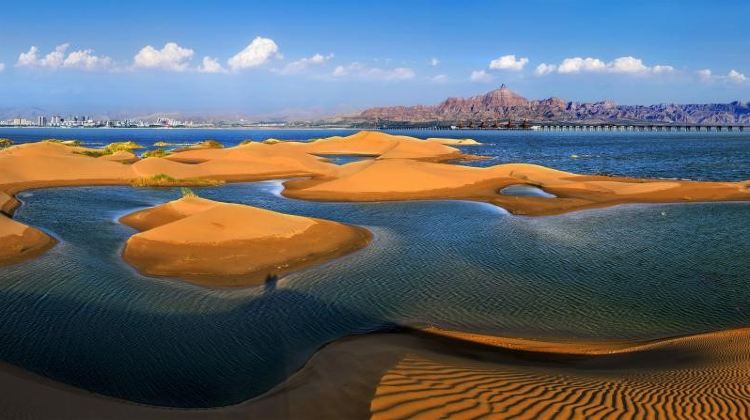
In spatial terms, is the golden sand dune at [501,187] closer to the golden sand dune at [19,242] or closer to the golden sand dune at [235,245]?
the golden sand dune at [235,245]

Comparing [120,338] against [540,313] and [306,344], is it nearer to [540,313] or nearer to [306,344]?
[306,344]

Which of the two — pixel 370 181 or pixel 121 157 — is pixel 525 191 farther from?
pixel 121 157

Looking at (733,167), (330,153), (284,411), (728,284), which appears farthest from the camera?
(330,153)

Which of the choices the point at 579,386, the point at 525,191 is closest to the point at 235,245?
the point at 579,386

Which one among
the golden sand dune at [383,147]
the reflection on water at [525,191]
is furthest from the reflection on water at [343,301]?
the golden sand dune at [383,147]

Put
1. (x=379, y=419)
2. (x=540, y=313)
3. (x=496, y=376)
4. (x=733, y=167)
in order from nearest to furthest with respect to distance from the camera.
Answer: (x=379, y=419), (x=496, y=376), (x=540, y=313), (x=733, y=167)

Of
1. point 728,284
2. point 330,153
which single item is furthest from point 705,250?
point 330,153

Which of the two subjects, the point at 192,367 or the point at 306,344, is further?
the point at 306,344
